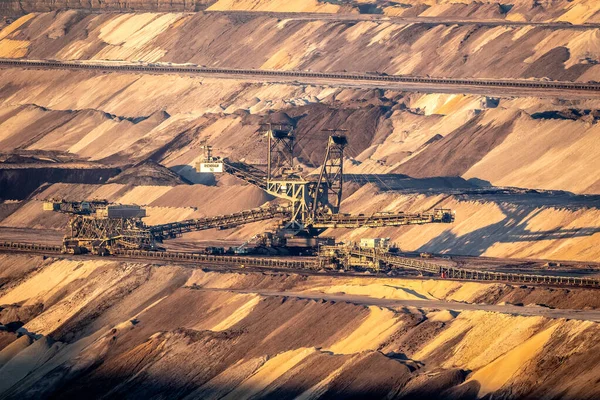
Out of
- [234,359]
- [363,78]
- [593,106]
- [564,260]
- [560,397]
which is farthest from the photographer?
[363,78]

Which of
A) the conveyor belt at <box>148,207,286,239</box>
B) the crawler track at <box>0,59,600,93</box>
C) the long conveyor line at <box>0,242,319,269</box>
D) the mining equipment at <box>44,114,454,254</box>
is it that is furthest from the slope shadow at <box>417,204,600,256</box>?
the crawler track at <box>0,59,600,93</box>

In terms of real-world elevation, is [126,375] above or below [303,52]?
below

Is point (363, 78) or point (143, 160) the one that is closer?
point (143, 160)

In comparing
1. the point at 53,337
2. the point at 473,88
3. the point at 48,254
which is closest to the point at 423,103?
the point at 473,88

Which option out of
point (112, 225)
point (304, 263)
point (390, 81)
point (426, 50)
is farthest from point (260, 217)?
point (426, 50)

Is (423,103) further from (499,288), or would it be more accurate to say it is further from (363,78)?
(499,288)

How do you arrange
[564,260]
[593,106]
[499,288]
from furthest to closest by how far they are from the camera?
[593,106]
[564,260]
[499,288]
